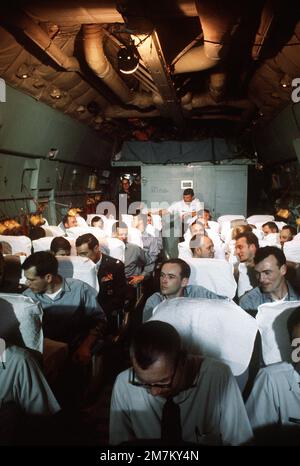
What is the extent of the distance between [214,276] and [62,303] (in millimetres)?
1962

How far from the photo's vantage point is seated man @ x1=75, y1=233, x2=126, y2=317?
5.73m

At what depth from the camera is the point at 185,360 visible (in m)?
2.15

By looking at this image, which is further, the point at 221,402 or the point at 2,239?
the point at 2,239

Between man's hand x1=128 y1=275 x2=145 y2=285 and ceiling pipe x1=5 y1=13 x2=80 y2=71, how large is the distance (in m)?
4.13

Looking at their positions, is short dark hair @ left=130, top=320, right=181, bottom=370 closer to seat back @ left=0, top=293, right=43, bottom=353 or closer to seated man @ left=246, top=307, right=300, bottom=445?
seated man @ left=246, top=307, right=300, bottom=445

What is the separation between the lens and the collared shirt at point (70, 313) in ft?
14.1

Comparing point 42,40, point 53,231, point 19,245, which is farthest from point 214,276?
point 53,231

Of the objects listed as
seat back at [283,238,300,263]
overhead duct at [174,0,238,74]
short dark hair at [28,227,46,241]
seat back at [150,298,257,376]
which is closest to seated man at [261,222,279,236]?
seat back at [283,238,300,263]

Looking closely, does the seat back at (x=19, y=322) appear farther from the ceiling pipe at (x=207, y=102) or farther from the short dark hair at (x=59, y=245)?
the ceiling pipe at (x=207, y=102)

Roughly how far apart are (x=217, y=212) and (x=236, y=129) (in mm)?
3031

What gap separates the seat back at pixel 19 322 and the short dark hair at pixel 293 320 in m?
2.00

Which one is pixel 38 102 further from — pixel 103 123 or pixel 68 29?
pixel 103 123

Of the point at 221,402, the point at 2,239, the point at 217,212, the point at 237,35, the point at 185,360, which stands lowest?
the point at 221,402
